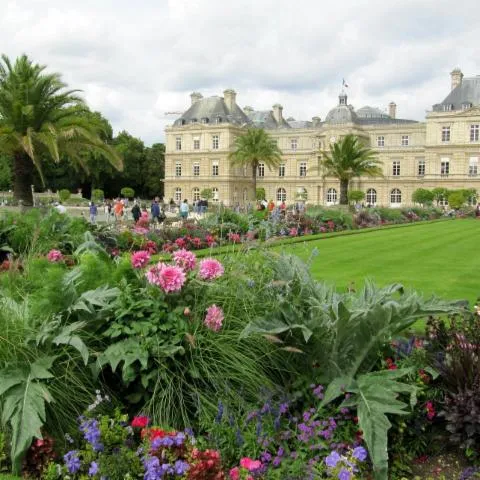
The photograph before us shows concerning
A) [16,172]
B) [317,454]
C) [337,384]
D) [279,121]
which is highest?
[279,121]

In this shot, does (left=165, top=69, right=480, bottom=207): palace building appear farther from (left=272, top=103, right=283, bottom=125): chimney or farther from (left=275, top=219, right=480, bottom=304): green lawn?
(left=275, top=219, right=480, bottom=304): green lawn

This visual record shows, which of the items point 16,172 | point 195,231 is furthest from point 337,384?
point 16,172

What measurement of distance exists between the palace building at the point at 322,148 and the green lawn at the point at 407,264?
174ft

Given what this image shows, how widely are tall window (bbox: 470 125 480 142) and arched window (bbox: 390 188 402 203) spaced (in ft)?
32.8

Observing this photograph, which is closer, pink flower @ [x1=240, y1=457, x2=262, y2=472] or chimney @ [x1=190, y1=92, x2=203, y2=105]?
pink flower @ [x1=240, y1=457, x2=262, y2=472]

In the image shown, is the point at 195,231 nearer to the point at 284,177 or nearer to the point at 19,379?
the point at 19,379

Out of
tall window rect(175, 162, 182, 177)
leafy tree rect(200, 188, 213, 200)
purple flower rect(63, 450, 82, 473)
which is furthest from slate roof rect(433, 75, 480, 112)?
purple flower rect(63, 450, 82, 473)

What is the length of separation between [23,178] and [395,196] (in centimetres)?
5958

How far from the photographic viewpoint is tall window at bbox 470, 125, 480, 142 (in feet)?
217

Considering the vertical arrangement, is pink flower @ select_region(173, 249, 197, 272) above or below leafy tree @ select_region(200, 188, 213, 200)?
below

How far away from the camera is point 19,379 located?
352 centimetres

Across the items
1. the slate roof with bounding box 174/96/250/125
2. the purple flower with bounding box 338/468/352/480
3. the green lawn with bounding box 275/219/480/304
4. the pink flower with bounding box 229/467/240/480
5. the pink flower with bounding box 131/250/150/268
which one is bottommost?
the pink flower with bounding box 229/467/240/480

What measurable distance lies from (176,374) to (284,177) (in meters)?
75.8

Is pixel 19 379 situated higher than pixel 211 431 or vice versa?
pixel 19 379
